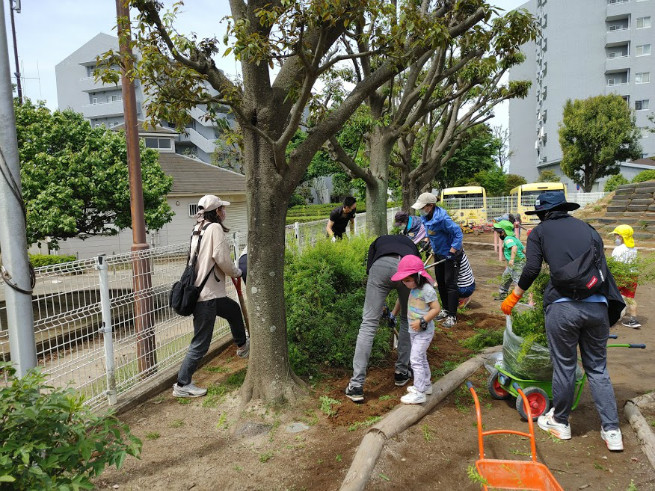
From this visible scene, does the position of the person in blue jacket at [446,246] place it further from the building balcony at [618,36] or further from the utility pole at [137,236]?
the building balcony at [618,36]

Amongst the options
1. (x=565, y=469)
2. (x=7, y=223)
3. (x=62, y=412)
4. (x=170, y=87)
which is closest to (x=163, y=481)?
(x=62, y=412)

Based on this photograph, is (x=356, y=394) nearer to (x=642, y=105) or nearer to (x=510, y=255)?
(x=510, y=255)

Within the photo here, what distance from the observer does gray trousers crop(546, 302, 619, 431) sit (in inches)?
145

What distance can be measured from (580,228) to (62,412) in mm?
3625

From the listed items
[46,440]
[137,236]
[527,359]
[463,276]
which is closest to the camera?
[46,440]

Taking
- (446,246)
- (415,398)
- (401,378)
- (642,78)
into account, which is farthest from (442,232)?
(642,78)

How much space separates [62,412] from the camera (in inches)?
83.2

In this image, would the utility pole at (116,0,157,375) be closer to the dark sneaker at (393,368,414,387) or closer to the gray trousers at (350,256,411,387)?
the gray trousers at (350,256,411,387)

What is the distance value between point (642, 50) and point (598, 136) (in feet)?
49.2

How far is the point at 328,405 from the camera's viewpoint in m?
4.33

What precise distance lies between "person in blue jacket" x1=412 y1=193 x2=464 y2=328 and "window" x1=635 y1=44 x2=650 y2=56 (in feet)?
147

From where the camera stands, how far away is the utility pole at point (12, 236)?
9.02 ft

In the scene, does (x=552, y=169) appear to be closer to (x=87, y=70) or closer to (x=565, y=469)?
(x=87, y=70)

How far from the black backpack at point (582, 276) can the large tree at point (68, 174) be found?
40.5 feet
